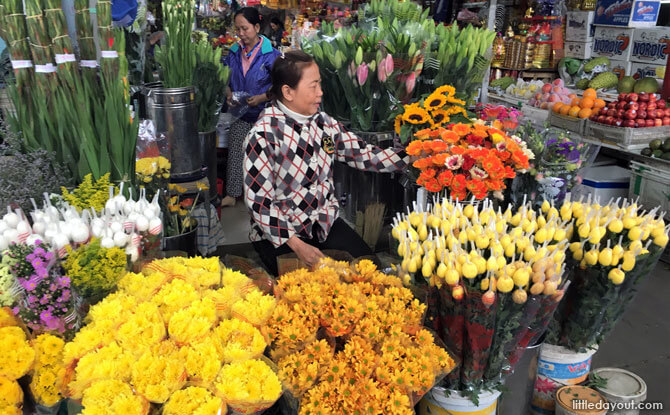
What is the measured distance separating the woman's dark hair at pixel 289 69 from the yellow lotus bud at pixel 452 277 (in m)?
1.25

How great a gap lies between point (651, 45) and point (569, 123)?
1.79m

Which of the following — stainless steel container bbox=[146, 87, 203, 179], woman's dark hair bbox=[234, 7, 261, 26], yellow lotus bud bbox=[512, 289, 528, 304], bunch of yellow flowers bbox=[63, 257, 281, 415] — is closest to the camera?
bunch of yellow flowers bbox=[63, 257, 281, 415]

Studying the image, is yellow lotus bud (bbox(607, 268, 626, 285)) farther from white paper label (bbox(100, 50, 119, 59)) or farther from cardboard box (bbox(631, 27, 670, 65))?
cardboard box (bbox(631, 27, 670, 65))

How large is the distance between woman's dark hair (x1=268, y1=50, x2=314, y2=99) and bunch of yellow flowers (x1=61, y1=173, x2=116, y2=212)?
33.6 inches

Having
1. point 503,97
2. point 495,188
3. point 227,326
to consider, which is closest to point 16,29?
point 227,326

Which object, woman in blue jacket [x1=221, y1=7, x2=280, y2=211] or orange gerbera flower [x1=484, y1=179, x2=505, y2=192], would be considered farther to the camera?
woman in blue jacket [x1=221, y1=7, x2=280, y2=211]

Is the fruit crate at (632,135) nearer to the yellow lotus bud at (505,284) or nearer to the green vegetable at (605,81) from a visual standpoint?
the green vegetable at (605,81)

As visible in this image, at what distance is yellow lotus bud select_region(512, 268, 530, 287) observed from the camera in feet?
4.12

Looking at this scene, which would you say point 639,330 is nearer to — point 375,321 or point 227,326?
point 375,321

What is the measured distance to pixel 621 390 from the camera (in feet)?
5.49

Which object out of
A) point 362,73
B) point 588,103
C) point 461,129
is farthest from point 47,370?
point 588,103

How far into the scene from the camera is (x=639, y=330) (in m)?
2.85

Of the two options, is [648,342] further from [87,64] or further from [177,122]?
[87,64]

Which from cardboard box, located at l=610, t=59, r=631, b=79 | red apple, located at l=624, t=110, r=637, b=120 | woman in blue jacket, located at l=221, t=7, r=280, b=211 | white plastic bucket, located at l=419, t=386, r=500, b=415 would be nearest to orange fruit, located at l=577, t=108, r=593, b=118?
red apple, located at l=624, t=110, r=637, b=120
